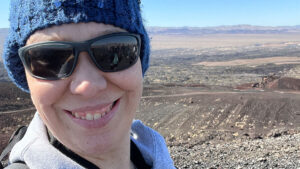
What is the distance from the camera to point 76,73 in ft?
3.63

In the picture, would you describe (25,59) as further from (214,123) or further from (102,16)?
(214,123)

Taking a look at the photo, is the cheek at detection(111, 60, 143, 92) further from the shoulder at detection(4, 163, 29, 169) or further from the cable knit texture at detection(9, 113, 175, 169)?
the shoulder at detection(4, 163, 29, 169)

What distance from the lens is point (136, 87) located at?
1.27m

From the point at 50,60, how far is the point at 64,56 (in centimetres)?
7

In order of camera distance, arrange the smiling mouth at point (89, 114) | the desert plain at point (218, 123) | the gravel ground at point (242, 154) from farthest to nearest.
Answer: the desert plain at point (218, 123)
the gravel ground at point (242, 154)
the smiling mouth at point (89, 114)

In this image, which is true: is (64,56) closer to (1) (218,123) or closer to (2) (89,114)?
(2) (89,114)

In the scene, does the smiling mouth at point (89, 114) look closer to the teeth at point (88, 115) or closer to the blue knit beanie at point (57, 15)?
the teeth at point (88, 115)

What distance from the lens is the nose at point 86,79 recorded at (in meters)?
1.09

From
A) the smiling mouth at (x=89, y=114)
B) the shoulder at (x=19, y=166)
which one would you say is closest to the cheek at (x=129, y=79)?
the smiling mouth at (x=89, y=114)

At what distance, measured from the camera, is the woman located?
1089 mm

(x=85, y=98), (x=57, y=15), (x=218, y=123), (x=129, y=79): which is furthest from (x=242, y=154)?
(x=57, y=15)

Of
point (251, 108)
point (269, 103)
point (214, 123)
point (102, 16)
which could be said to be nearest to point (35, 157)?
point (102, 16)

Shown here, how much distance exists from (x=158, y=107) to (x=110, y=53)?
47.8ft

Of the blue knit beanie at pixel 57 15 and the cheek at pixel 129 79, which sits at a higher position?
the blue knit beanie at pixel 57 15
